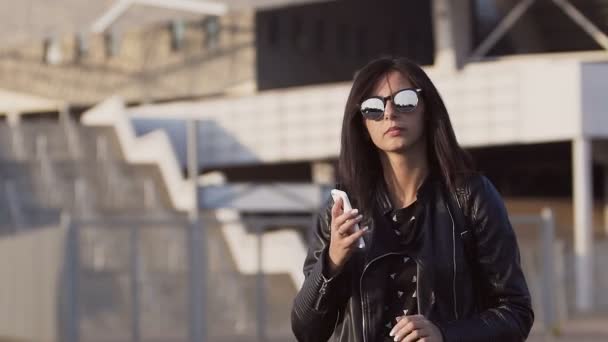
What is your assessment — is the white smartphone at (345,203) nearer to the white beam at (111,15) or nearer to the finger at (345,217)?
the finger at (345,217)

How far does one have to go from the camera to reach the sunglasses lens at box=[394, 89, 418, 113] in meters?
3.51

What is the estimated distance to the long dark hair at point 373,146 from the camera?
3516 millimetres

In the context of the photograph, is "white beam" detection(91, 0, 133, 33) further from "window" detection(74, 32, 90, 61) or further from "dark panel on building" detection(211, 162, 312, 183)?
"window" detection(74, 32, 90, 61)

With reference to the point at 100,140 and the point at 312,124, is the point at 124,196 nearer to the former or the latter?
the point at 100,140

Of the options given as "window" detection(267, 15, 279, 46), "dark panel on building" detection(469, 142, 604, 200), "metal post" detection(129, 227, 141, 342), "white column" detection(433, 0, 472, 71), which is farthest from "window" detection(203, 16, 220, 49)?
"metal post" detection(129, 227, 141, 342)

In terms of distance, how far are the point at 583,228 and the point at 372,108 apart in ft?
97.0

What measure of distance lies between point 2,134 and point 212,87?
14.3 metres

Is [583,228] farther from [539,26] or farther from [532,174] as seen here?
[532,174]

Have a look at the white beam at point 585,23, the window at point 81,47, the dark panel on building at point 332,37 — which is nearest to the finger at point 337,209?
the white beam at point 585,23

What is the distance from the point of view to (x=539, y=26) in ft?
128

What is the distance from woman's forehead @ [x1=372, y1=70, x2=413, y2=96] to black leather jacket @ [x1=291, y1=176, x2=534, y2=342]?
0.74 feet

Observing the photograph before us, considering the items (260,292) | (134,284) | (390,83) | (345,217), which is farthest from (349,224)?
(260,292)

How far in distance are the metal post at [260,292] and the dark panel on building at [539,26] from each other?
21.1 metres

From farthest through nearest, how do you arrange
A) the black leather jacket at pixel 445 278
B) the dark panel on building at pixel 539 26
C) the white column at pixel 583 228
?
the dark panel on building at pixel 539 26
the white column at pixel 583 228
the black leather jacket at pixel 445 278
